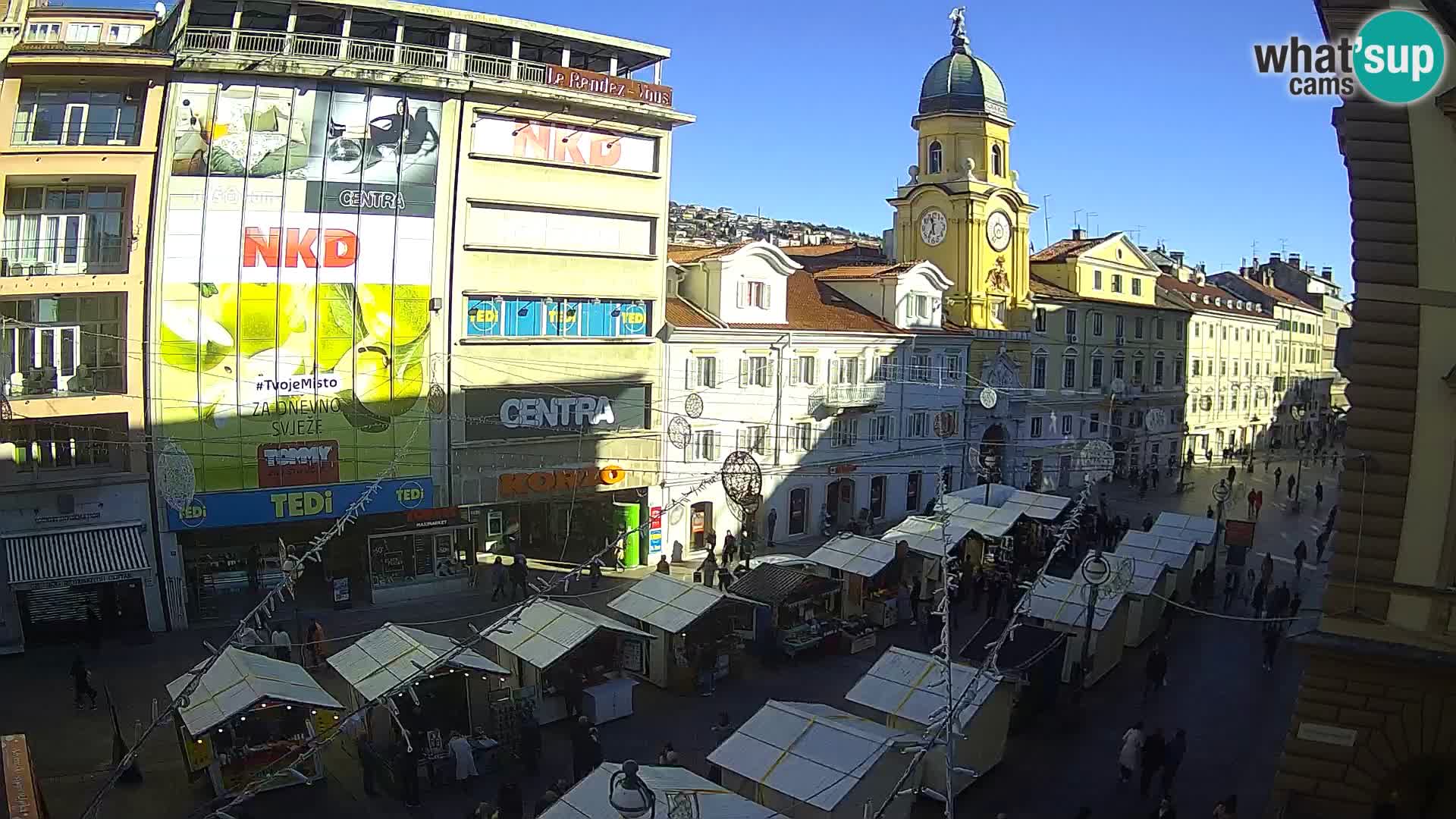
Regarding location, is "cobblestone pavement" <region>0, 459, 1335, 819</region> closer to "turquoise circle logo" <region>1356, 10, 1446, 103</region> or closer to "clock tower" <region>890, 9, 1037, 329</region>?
"turquoise circle logo" <region>1356, 10, 1446, 103</region>

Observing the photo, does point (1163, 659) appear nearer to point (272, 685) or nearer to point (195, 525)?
point (272, 685)

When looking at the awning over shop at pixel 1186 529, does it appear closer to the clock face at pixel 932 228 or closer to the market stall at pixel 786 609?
the market stall at pixel 786 609

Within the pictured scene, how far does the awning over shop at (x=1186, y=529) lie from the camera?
92.8 feet

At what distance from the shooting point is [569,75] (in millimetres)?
31250

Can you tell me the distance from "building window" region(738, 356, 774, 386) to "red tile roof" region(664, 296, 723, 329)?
167 cm

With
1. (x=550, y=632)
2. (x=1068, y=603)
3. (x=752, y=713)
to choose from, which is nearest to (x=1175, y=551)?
(x=1068, y=603)

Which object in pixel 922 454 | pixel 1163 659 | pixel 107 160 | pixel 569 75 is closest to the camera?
pixel 1163 659

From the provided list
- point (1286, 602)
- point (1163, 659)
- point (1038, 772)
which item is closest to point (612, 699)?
point (1038, 772)

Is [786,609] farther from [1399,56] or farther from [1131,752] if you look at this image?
[1399,56]

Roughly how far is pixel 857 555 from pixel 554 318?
1193 centimetres

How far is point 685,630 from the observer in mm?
21297

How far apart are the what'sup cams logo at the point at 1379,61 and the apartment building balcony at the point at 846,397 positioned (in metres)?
26.2

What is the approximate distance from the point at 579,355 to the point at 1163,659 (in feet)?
60.8

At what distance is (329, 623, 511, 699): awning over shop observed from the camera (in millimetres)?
17250
